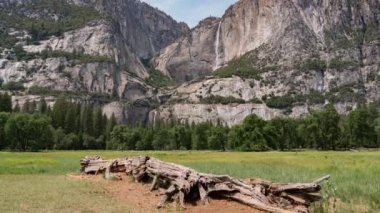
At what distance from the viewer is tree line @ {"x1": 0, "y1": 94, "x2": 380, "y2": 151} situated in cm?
13988

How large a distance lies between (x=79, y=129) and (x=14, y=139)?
54.4m

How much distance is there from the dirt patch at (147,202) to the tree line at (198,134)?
10681 cm

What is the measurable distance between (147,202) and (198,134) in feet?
512

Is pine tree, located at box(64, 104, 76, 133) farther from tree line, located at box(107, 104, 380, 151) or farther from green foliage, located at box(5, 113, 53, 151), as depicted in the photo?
green foliage, located at box(5, 113, 53, 151)

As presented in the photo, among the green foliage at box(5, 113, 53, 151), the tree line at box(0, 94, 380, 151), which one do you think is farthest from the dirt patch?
the green foliage at box(5, 113, 53, 151)

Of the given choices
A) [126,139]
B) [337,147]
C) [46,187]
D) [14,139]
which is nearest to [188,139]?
[126,139]

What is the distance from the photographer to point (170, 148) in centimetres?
18062

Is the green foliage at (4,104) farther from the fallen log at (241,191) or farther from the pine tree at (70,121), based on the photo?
the fallen log at (241,191)

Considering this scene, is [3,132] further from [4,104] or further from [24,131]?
[4,104]

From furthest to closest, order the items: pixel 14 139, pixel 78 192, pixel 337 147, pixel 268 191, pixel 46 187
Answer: pixel 337 147
pixel 14 139
pixel 46 187
pixel 78 192
pixel 268 191

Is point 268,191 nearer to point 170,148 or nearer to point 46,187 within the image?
point 46,187

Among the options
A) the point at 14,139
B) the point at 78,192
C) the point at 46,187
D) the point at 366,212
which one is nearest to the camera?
the point at 366,212

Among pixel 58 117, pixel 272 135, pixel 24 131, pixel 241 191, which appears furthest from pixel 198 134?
pixel 241 191

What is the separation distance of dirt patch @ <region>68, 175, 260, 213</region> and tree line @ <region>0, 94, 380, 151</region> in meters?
107
